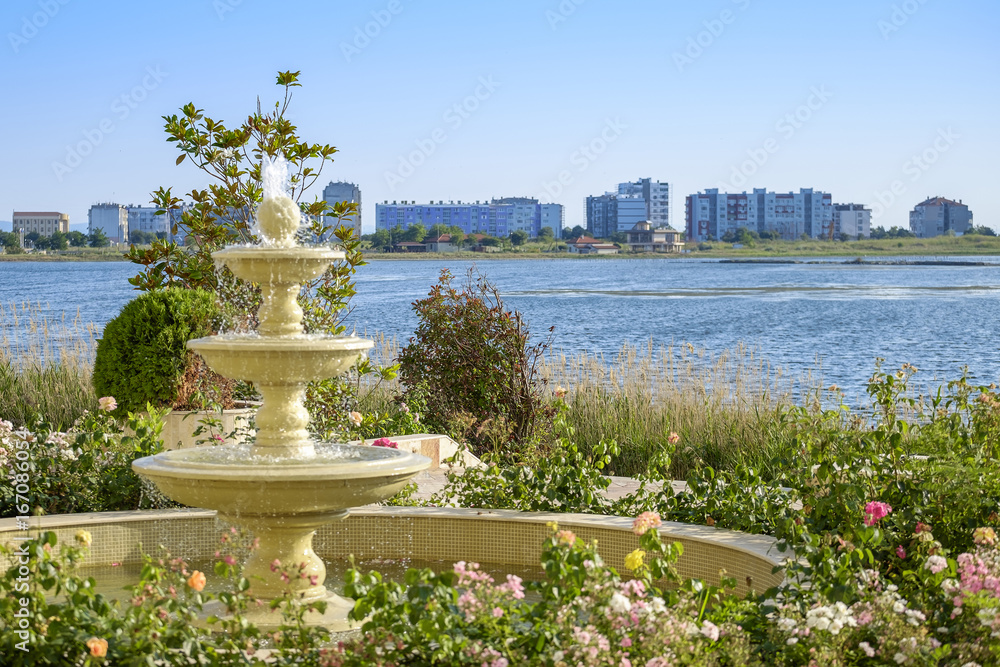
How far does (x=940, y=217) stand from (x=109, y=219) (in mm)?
100642

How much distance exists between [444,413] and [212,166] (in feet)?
10.0

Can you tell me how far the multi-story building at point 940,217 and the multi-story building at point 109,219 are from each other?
9412 centimetres

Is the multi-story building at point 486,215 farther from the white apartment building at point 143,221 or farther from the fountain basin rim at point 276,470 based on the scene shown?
the fountain basin rim at point 276,470

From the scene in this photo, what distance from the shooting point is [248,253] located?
450 centimetres

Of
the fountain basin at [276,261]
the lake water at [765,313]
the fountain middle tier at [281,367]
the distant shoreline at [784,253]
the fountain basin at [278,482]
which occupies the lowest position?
the lake water at [765,313]

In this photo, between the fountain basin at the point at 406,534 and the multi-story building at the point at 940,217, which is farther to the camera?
the multi-story building at the point at 940,217

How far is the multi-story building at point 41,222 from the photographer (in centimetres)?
10938

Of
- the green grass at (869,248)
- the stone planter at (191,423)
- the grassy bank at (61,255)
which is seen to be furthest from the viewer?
the green grass at (869,248)

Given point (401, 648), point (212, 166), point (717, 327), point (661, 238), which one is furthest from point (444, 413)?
point (661, 238)

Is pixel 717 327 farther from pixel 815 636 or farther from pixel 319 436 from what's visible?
pixel 815 636

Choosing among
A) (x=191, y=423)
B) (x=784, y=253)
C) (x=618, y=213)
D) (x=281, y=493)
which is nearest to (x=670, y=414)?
(x=191, y=423)

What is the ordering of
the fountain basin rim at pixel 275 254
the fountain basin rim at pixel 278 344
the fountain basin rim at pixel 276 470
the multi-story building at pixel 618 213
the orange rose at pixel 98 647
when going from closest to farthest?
the orange rose at pixel 98 647, the fountain basin rim at pixel 276 470, the fountain basin rim at pixel 278 344, the fountain basin rim at pixel 275 254, the multi-story building at pixel 618 213

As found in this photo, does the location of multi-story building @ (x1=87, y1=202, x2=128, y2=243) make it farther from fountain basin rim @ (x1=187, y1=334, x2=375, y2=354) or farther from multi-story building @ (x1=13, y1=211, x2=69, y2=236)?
fountain basin rim @ (x1=187, y1=334, x2=375, y2=354)

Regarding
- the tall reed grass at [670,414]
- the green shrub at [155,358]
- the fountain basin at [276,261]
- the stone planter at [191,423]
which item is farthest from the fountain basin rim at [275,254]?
the tall reed grass at [670,414]
